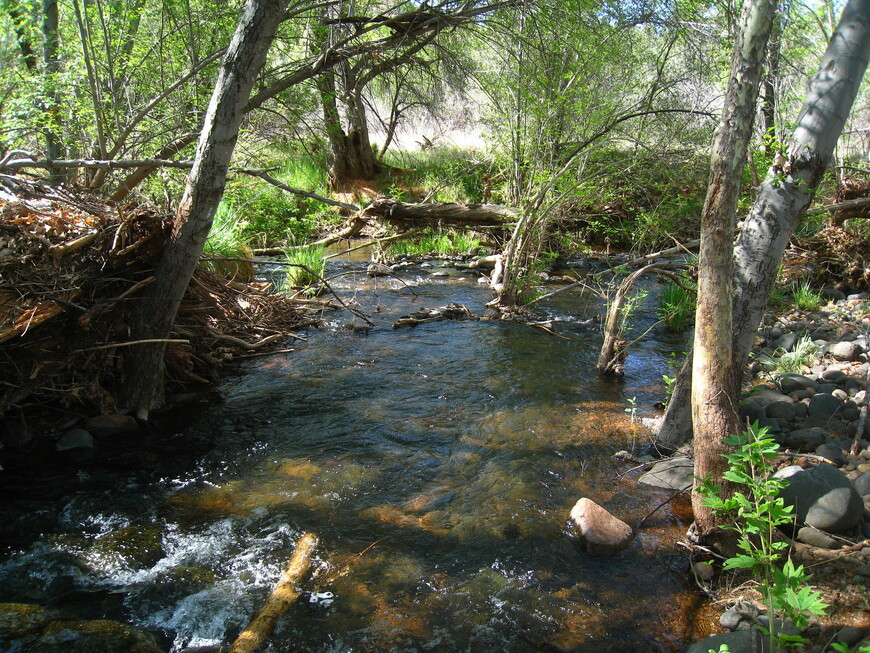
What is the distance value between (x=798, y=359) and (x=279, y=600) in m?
5.59

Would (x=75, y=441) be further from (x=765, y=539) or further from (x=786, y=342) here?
(x=786, y=342)

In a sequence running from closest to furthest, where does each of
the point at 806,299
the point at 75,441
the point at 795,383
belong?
the point at 75,441, the point at 795,383, the point at 806,299

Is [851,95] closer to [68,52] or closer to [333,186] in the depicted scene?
[68,52]

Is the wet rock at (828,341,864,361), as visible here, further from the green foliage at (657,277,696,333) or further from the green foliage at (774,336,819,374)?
the green foliage at (657,277,696,333)

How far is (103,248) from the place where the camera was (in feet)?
15.9

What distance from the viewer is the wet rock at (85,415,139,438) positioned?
4.94m

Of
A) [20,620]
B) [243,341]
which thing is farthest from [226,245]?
[20,620]

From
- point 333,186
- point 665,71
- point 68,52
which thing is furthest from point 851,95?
point 333,186

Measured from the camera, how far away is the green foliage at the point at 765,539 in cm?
224

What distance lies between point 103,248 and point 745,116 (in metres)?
4.86

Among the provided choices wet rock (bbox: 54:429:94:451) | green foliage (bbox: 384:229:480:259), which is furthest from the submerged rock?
green foliage (bbox: 384:229:480:259)

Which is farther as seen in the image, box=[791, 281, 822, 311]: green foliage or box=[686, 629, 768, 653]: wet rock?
box=[791, 281, 822, 311]: green foliage

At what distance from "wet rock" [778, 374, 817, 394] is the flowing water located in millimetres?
1210

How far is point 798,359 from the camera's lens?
5973 mm
